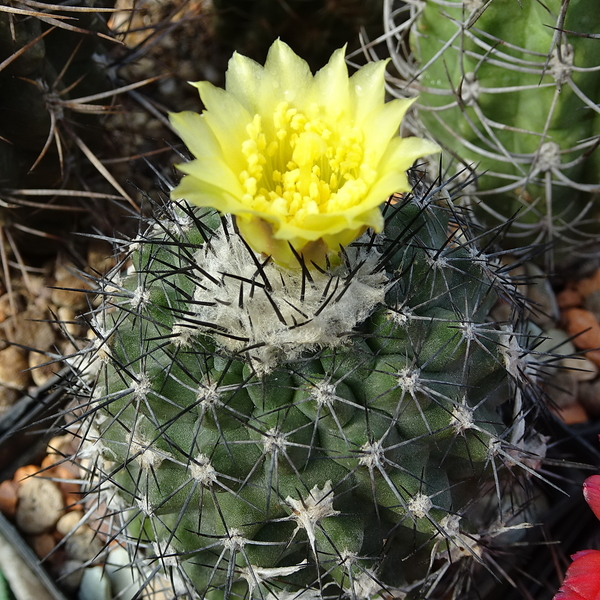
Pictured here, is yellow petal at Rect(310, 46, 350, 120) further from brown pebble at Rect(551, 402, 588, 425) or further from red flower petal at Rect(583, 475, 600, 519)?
brown pebble at Rect(551, 402, 588, 425)

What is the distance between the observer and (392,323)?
854 millimetres

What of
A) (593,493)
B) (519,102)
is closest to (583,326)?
(519,102)

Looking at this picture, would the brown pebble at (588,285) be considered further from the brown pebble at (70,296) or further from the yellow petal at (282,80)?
the brown pebble at (70,296)

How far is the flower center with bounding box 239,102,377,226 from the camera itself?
72 centimetres

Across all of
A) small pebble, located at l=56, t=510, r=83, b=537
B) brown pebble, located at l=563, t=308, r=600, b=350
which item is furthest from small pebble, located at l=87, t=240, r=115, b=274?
brown pebble, located at l=563, t=308, r=600, b=350

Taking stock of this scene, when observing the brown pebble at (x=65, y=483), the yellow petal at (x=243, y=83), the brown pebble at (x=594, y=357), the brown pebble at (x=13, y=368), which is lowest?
the brown pebble at (x=594, y=357)

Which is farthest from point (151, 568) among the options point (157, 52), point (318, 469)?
point (157, 52)

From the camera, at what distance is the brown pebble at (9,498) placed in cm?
142

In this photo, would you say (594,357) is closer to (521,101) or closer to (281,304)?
(521,101)

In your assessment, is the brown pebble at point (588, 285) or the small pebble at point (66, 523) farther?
the brown pebble at point (588, 285)

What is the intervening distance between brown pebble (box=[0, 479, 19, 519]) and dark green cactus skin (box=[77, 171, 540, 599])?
1.89 feet

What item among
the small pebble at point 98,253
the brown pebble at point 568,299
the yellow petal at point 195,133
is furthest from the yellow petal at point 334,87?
the brown pebble at point 568,299

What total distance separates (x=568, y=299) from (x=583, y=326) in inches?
3.8

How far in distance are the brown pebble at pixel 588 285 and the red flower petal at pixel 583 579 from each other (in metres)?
0.95
